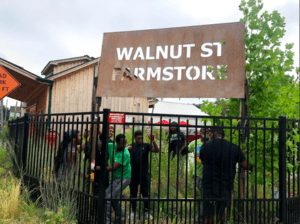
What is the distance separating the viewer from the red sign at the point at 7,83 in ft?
26.3

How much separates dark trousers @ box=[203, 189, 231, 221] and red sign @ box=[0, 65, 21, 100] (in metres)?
6.04

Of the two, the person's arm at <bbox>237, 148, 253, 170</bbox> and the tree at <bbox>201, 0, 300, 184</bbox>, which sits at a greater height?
the tree at <bbox>201, 0, 300, 184</bbox>

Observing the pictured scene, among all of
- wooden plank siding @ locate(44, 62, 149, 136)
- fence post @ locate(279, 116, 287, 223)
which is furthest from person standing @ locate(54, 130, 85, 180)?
wooden plank siding @ locate(44, 62, 149, 136)

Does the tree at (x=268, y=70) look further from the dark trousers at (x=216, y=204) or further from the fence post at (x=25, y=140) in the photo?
the fence post at (x=25, y=140)

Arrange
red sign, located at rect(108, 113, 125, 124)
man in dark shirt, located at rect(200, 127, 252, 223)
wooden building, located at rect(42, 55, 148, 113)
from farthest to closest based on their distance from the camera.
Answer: wooden building, located at rect(42, 55, 148, 113) → man in dark shirt, located at rect(200, 127, 252, 223) → red sign, located at rect(108, 113, 125, 124)

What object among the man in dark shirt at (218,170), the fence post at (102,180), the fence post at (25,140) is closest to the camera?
the fence post at (102,180)

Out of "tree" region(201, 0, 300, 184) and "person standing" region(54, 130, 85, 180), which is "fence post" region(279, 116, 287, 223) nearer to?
"tree" region(201, 0, 300, 184)

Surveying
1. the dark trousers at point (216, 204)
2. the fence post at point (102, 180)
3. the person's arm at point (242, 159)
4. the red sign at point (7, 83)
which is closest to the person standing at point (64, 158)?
the fence post at point (102, 180)

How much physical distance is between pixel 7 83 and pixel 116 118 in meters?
5.22

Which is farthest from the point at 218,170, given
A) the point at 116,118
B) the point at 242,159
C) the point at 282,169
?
the point at 116,118

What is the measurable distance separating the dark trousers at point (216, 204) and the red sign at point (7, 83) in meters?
6.04

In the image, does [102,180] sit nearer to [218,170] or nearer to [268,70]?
[218,170]

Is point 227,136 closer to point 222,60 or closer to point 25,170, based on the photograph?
point 222,60

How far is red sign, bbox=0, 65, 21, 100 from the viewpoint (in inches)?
315
